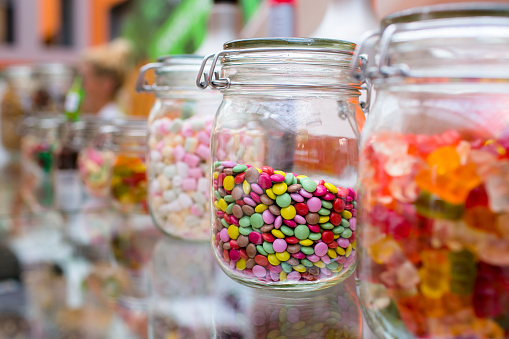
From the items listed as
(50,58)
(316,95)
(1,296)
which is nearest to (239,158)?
(316,95)

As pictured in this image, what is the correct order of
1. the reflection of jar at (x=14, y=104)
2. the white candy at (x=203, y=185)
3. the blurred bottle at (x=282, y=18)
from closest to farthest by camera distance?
the white candy at (x=203, y=185)
the blurred bottle at (x=282, y=18)
the reflection of jar at (x=14, y=104)

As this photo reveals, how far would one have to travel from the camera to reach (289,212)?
493mm

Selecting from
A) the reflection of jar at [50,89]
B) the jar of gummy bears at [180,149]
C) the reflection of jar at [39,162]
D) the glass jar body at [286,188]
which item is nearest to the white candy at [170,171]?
the jar of gummy bears at [180,149]

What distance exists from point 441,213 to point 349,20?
1.68 ft

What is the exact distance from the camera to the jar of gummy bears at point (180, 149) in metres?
0.71

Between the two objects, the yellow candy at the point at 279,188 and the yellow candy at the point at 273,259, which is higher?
the yellow candy at the point at 279,188

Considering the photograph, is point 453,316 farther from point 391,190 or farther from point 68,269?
point 68,269

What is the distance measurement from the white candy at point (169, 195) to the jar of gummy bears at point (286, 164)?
0.52 feet

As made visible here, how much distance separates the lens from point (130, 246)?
83 centimetres

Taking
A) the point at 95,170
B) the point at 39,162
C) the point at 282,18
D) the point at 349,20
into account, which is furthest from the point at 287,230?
the point at 39,162

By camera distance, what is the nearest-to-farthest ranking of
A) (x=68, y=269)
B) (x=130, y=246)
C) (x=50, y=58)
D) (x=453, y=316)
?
(x=453, y=316) → (x=68, y=269) → (x=130, y=246) → (x=50, y=58)

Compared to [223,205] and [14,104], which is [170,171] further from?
[14,104]

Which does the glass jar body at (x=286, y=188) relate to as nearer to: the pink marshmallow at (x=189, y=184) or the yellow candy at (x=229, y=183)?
the yellow candy at (x=229, y=183)

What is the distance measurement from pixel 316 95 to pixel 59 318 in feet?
1.12
